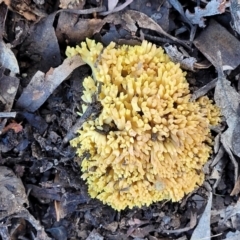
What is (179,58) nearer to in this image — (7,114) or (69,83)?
(69,83)

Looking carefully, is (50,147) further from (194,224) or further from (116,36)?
(194,224)

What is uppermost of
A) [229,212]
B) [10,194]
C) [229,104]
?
[229,104]

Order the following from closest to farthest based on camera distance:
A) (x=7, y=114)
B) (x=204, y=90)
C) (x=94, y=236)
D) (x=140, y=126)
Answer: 1. (x=140, y=126)
2. (x=7, y=114)
3. (x=204, y=90)
4. (x=94, y=236)

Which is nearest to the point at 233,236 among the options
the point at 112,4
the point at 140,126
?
the point at 140,126

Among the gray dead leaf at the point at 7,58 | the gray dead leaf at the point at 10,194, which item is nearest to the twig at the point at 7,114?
the gray dead leaf at the point at 7,58

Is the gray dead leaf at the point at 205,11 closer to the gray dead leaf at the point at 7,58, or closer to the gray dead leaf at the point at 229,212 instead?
the gray dead leaf at the point at 7,58

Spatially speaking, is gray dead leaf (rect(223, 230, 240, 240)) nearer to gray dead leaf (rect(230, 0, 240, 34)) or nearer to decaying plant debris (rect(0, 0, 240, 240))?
decaying plant debris (rect(0, 0, 240, 240))
